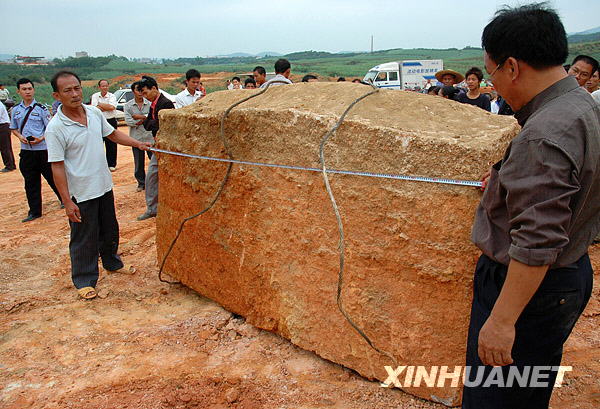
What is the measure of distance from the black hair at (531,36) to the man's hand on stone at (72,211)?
3192mm

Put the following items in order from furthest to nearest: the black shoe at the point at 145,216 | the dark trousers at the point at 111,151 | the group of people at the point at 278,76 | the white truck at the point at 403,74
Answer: the white truck at the point at 403,74, the dark trousers at the point at 111,151, the black shoe at the point at 145,216, the group of people at the point at 278,76

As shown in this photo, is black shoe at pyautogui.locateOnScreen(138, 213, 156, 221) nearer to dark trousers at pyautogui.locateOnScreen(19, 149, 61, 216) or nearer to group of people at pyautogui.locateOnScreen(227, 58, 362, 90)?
dark trousers at pyautogui.locateOnScreen(19, 149, 61, 216)

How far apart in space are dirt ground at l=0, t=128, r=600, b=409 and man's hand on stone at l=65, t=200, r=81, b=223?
67 cm

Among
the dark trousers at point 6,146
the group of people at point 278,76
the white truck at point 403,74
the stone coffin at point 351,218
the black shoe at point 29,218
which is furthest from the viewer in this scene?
the white truck at point 403,74

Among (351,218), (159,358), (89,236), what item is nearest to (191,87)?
(89,236)

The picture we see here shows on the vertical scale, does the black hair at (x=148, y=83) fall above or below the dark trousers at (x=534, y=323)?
above

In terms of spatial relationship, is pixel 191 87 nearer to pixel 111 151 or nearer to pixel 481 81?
pixel 111 151

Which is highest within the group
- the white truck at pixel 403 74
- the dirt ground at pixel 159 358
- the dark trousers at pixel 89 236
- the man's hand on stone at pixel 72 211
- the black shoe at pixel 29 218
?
the white truck at pixel 403 74

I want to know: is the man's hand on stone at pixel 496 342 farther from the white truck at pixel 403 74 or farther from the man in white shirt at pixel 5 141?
the white truck at pixel 403 74

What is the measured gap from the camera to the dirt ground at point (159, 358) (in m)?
2.51

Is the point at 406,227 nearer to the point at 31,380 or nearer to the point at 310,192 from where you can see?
the point at 310,192

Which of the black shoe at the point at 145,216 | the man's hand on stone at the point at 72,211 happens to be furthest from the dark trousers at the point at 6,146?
the man's hand on stone at the point at 72,211

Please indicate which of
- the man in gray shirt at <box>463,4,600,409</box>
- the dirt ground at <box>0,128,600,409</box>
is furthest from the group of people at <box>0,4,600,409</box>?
the dirt ground at <box>0,128,600,409</box>

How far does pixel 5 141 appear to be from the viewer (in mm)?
9172
